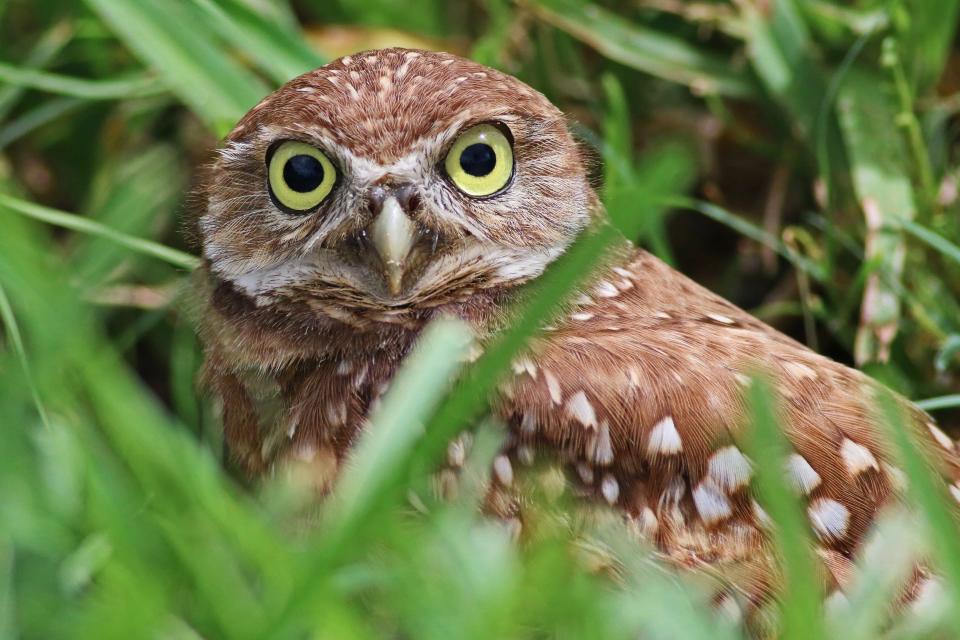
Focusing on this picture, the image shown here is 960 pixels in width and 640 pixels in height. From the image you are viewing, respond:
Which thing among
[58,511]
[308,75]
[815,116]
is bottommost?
[58,511]

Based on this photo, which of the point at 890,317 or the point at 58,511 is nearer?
the point at 58,511

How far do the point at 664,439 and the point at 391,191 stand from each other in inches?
25.5

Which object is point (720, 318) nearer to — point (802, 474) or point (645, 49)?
point (802, 474)

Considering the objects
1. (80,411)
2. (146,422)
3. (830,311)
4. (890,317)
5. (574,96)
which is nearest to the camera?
(146,422)

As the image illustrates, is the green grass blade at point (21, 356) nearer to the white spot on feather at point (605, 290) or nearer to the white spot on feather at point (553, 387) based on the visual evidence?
the white spot on feather at point (553, 387)

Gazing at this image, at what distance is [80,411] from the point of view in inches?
69.2

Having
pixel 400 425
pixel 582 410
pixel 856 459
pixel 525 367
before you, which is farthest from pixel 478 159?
pixel 400 425

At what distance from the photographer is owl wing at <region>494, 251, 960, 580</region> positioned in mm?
2158

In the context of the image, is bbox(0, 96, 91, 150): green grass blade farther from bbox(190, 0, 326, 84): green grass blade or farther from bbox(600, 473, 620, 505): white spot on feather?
bbox(600, 473, 620, 505): white spot on feather

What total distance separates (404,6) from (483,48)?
0.63 metres

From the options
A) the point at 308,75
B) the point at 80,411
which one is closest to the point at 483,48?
the point at 308,75

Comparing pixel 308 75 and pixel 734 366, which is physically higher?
pixel 308 75

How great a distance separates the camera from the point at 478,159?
2.32 m

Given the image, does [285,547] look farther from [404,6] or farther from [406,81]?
[404,6]
